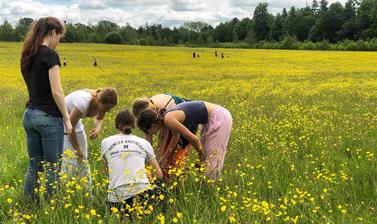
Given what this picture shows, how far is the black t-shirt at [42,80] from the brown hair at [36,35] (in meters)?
0.05

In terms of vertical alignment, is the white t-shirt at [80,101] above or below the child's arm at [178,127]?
above

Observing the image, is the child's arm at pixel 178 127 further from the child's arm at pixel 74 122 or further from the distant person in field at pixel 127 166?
the child's arm at pixel 74 122

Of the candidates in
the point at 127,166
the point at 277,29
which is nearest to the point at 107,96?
the point at 127,166

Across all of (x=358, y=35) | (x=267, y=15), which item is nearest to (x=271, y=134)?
(x=358, y=35)

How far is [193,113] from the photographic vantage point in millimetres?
4922

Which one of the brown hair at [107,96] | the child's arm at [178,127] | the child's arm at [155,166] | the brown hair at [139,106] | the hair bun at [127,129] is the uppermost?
the brown hair at [107,96]

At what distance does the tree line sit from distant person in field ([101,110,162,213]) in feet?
229

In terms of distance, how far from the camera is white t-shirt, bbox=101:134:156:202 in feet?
12.5

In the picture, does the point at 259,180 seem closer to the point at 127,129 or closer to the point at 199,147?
the point at 199,147

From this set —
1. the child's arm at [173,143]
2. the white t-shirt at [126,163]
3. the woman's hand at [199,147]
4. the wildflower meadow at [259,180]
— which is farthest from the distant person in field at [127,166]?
the woman's hand at [199,147]

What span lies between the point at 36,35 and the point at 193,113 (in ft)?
5.92

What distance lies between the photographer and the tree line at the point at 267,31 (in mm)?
87438

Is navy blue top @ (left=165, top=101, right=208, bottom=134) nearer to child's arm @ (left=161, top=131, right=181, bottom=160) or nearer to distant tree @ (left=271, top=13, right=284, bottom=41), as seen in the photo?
child's arm @ (left=161, top=131, right=181, bottom=160)

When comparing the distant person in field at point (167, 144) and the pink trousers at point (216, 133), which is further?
the pink trousers at point (216, 133)
